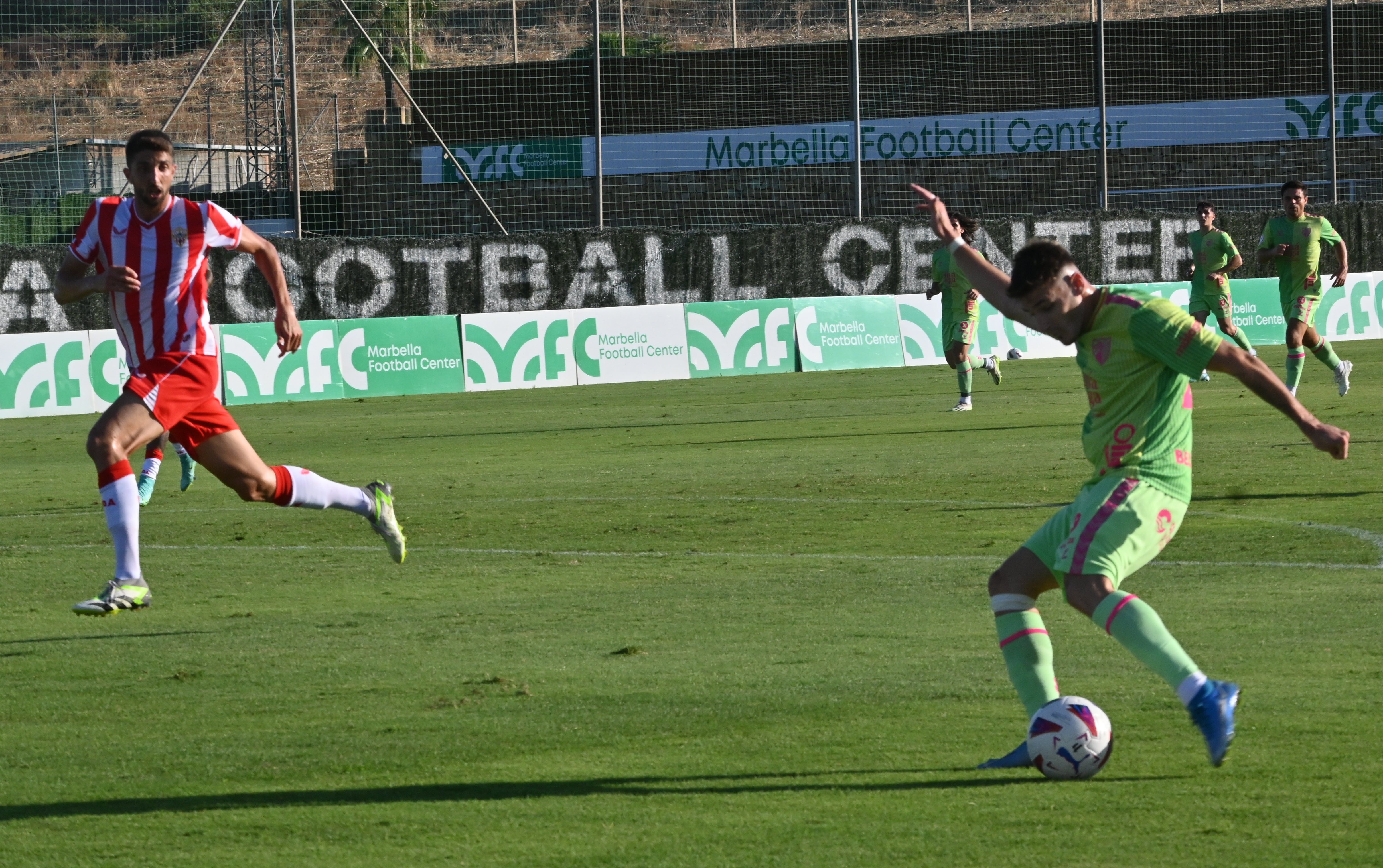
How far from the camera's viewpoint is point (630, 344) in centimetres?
2603

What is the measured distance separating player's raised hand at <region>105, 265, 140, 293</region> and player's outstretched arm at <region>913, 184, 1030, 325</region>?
3.69 meters

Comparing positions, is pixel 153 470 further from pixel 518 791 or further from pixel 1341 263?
pixel 1341 263

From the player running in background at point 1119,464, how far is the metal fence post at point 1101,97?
25485 millimetres

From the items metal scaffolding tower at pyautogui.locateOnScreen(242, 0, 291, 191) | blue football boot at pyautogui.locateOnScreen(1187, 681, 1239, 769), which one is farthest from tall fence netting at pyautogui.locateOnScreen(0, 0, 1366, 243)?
blue football boot at pyautogui.locateOnScreen(1187, 681, 1239, 769)

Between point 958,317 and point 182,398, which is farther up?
point 958,317

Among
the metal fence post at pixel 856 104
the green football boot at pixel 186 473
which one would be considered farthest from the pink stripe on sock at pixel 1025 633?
the metal fence post at pixel 856 104

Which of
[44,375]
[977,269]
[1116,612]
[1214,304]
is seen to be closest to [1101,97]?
[1214,304]

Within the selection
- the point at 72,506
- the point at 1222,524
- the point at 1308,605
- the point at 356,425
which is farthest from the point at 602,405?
the point at 1308,605

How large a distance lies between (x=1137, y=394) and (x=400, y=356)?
20.0 meters

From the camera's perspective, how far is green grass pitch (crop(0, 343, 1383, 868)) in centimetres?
488

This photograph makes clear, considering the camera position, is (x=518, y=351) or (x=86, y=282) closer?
(x=86, y=282)

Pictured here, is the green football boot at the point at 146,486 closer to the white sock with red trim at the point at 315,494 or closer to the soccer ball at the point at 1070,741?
the white sock with red trim at the point at 315,494

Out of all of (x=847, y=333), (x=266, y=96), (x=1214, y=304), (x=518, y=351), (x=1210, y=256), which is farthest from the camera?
(x=266, y=96)

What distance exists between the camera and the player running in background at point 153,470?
13.0m
